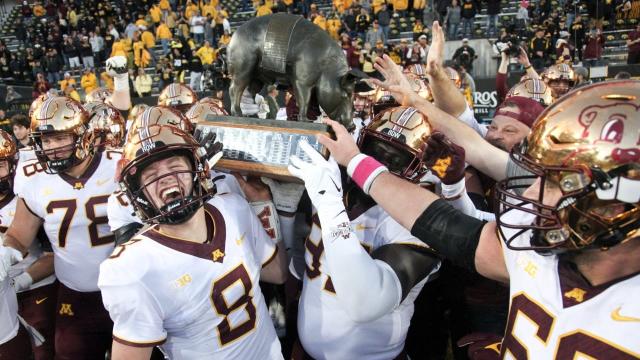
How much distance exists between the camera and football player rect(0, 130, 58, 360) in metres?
3.08

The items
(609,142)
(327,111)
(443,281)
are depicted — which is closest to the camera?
(609,142)

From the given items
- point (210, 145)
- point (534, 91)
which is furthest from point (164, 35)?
point (210, 145)

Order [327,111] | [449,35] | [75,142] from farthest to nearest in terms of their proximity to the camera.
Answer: [449,35] < [75,142] < [327,111]

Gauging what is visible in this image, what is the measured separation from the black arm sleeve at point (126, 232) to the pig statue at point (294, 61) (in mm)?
782

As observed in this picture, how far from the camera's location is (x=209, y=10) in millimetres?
17859

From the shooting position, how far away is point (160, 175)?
1899 millimetres

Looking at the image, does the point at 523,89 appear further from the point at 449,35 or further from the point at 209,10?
the point at 209,10

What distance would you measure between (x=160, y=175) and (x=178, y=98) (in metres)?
3.47

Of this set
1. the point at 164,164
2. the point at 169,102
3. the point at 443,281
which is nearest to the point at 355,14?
the point at 169,102

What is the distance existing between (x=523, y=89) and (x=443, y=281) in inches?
95.1

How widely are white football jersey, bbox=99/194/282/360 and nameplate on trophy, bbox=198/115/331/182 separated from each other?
0.18 meters

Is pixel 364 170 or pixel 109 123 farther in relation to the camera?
pixel 109 123

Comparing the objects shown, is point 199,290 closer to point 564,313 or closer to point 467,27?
point 564,313

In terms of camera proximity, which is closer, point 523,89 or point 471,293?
point 471,293
